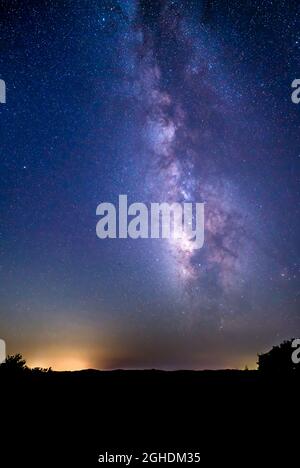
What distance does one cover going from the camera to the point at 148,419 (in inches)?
234

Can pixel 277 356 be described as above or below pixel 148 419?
above

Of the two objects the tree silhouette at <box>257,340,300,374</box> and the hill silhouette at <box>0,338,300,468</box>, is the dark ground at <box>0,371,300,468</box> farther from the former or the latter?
the tree silhouette at <box>257,340,300,374</box>

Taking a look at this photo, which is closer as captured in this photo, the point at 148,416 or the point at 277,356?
the point at 148,416

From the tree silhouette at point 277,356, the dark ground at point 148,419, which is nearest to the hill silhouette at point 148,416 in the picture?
the dark ground at point 148,419

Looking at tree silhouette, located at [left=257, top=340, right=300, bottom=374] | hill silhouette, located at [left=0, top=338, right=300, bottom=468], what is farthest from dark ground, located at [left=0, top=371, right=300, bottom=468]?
tree silhouette, located at [left=257, top=340, right=300, bottom=374]

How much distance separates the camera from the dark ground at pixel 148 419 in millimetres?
5469

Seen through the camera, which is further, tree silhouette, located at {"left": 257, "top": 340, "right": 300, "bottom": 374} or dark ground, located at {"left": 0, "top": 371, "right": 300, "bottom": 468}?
tree silhouette, located at {"left": 257, "top": 340, "right": 300, "bottom": 374}

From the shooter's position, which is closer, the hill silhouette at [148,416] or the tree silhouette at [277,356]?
the hill silhouette at [148,416]

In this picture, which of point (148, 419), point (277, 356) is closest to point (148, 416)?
point (148, 419)

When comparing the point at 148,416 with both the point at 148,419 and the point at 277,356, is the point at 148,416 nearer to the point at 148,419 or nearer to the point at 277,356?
the point at 148,419

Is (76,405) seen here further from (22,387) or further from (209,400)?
(209,400)

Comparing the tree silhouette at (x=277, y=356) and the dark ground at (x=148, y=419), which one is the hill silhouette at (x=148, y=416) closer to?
the dark ground at (x=148, y=419)

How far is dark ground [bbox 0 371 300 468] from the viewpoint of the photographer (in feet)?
17.9
